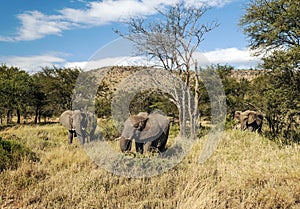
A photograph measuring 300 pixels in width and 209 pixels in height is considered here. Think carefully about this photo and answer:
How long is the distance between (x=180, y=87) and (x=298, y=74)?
563cm

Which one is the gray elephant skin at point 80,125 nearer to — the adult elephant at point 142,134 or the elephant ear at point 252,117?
the adult elephant at point 142,134

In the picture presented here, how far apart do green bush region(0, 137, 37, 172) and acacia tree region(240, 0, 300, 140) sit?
8.87 m

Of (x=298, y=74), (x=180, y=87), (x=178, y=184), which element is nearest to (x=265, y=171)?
(x=178, y=184)

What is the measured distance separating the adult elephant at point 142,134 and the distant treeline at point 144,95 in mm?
5145

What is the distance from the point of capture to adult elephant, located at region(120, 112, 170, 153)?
9250 millimetres

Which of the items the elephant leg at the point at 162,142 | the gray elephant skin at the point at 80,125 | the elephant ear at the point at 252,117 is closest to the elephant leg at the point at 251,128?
the elephant ear at the point at 252,117

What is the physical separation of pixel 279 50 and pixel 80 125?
8765 mm

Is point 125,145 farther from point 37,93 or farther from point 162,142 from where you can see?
point 37,93

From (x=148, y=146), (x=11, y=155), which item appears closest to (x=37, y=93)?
(x=148, y=146)

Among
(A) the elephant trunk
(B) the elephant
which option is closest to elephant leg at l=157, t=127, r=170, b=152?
(A) the elephant trunk

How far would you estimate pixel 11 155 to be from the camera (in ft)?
22.4

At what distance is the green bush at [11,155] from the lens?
638cm

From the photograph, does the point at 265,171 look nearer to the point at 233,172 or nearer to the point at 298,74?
the point at 233,172

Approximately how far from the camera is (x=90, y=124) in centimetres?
1420
